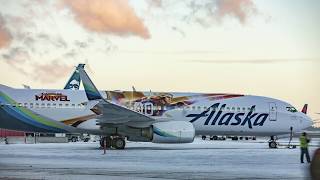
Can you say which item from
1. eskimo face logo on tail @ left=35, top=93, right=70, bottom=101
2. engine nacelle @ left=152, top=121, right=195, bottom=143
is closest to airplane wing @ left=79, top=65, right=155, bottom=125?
engine nacelle @ left=152, top=121, right=195, bottom=143

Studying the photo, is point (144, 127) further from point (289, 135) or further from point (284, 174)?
point (284, 174)

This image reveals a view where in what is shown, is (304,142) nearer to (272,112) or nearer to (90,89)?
(272,112)

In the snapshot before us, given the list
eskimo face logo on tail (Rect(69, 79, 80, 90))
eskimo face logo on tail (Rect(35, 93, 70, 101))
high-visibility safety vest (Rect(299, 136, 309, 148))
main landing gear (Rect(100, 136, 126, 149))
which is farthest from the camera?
eskimo face logo on tail (Rect(69, 79, 80, 90))

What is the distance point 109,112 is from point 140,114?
182 cm

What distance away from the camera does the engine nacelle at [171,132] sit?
32.5 metres

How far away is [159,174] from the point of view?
52.5ft

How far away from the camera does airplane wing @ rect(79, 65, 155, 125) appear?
3262 centimetres

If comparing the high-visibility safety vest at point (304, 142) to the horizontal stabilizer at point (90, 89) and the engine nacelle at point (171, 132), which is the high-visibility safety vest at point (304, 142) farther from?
the horizontal stabilizer at point (90, 89)

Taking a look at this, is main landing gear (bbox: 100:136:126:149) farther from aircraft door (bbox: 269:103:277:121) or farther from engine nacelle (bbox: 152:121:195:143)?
aircraft door (bbox: 269:103:277:121)

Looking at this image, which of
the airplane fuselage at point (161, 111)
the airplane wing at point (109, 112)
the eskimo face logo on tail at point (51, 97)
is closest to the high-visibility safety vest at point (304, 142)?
the airplane wing at point (109, 112)

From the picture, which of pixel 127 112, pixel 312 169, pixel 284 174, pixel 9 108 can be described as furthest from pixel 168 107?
pixel 312 169

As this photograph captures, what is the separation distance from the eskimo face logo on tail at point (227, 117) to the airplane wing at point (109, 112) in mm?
4014

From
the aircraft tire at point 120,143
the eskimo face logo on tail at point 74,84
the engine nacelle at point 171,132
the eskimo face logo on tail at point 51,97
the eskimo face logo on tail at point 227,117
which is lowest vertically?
the aircraft tire at point 120,143

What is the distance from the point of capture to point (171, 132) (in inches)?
1282
